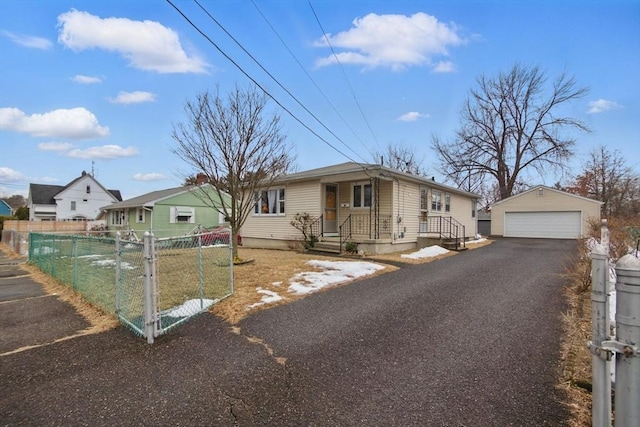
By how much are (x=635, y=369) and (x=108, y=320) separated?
5992 millimetres

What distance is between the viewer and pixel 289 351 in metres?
3.90

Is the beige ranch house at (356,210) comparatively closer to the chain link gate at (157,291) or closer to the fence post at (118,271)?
the chain link gate at (157,291)

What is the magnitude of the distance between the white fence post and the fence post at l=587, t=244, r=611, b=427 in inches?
1.9

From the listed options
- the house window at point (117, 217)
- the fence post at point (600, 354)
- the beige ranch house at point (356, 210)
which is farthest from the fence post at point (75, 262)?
the house window at point (117, 217)

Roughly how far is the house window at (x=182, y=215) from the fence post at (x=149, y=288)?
22.8m

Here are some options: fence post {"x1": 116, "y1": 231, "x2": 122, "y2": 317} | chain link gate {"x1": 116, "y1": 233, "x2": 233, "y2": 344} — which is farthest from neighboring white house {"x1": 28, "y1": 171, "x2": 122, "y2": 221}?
fence post {"x1": 116, "y1": 231, "x2": 122, "y2": 317}

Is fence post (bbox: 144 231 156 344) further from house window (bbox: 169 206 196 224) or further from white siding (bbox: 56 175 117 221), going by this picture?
white siding (bbox: 56 175 117 221)

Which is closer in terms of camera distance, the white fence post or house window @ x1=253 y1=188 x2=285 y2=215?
the white fence post

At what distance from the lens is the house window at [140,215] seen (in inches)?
978

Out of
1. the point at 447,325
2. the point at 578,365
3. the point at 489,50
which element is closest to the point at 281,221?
the point at 489,50

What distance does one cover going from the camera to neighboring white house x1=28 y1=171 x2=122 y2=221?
138 ft

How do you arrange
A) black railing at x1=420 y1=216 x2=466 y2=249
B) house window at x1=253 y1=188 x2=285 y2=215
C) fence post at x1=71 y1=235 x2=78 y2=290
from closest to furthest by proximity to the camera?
1. fence post at x1=71 y1=235 x2=78 y2=290
2. black railing at x1=420 y1=216 x2=466 y2=249
3. house window at x1=253 y1=188 x2=285 y2=215

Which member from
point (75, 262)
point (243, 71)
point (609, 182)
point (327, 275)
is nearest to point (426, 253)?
point (327, 275)

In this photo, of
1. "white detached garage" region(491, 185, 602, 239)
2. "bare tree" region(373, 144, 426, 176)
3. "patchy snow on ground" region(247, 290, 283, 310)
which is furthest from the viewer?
"bare tree" region(373, 144, 426, 176)
